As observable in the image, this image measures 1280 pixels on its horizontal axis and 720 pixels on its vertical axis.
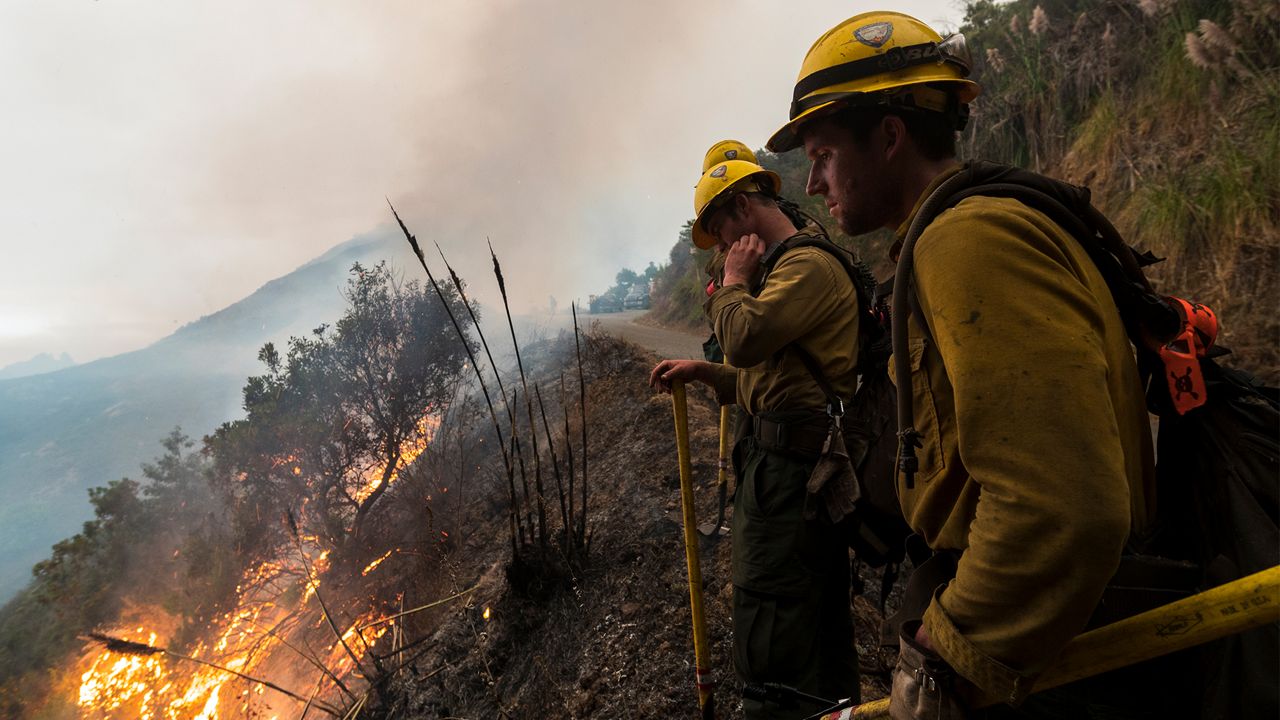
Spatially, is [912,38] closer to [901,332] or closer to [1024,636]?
[901,332]

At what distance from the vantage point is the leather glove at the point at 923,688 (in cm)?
99

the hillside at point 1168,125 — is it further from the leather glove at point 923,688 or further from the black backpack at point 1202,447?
the leather glove at point 923,688

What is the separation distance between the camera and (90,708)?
30.9ft

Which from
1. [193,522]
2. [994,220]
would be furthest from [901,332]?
[193,522]

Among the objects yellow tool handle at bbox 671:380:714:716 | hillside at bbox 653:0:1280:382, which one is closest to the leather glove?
yellow tool handle at bbox 671:380:714:716

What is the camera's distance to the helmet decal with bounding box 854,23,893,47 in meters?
1.42

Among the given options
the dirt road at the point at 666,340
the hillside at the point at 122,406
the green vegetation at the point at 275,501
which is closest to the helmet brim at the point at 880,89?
the green vegetation at the point at 275,501

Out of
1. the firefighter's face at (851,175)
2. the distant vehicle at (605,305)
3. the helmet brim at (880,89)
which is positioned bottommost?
the distant vehicle at (605,305)

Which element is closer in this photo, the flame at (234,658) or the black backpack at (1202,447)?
the black backpack at (1202,447)

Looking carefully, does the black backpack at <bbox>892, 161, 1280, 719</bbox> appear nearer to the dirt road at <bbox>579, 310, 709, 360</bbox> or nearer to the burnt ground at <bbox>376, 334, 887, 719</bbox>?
the burnt ground at <bbox>376, 334, 887, 719</bbox>

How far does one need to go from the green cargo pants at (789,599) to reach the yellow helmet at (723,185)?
4.72ft

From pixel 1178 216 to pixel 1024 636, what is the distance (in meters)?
7.39

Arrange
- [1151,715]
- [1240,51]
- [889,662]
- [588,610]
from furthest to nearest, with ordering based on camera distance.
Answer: [1240,51], [588,610], [889,662], [1151,715]

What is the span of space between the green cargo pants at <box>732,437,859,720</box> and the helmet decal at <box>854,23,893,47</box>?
1467 millimetres
